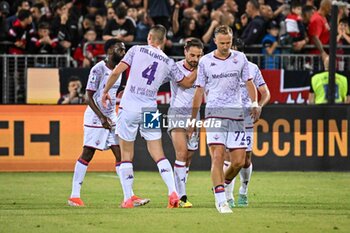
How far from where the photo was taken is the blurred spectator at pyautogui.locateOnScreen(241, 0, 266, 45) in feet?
79.9

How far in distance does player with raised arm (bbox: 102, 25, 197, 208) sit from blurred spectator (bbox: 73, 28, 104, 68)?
899cm

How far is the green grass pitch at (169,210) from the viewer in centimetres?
1161

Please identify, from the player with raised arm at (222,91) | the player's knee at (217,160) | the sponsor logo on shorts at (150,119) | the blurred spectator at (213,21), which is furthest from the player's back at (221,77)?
the blurred spectator at (213,21)

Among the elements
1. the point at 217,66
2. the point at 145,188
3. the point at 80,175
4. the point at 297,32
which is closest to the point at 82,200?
the point at 80,175

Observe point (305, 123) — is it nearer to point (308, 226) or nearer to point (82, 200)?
point (82, 200)

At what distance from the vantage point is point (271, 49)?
23984mm

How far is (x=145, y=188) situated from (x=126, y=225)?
677 centimetres

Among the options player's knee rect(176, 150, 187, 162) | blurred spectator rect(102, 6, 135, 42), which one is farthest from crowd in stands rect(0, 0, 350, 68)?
player's knee rect(176, 150, 187, 162)

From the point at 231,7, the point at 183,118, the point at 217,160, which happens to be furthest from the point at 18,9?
the point at 217,160

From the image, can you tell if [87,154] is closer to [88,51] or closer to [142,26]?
[88,51]

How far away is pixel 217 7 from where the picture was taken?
25.9 m

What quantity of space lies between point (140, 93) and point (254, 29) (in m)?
10.1

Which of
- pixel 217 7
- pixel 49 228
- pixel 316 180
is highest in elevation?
pixel 217 7

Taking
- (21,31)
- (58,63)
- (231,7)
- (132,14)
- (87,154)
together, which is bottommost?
(87,154)
